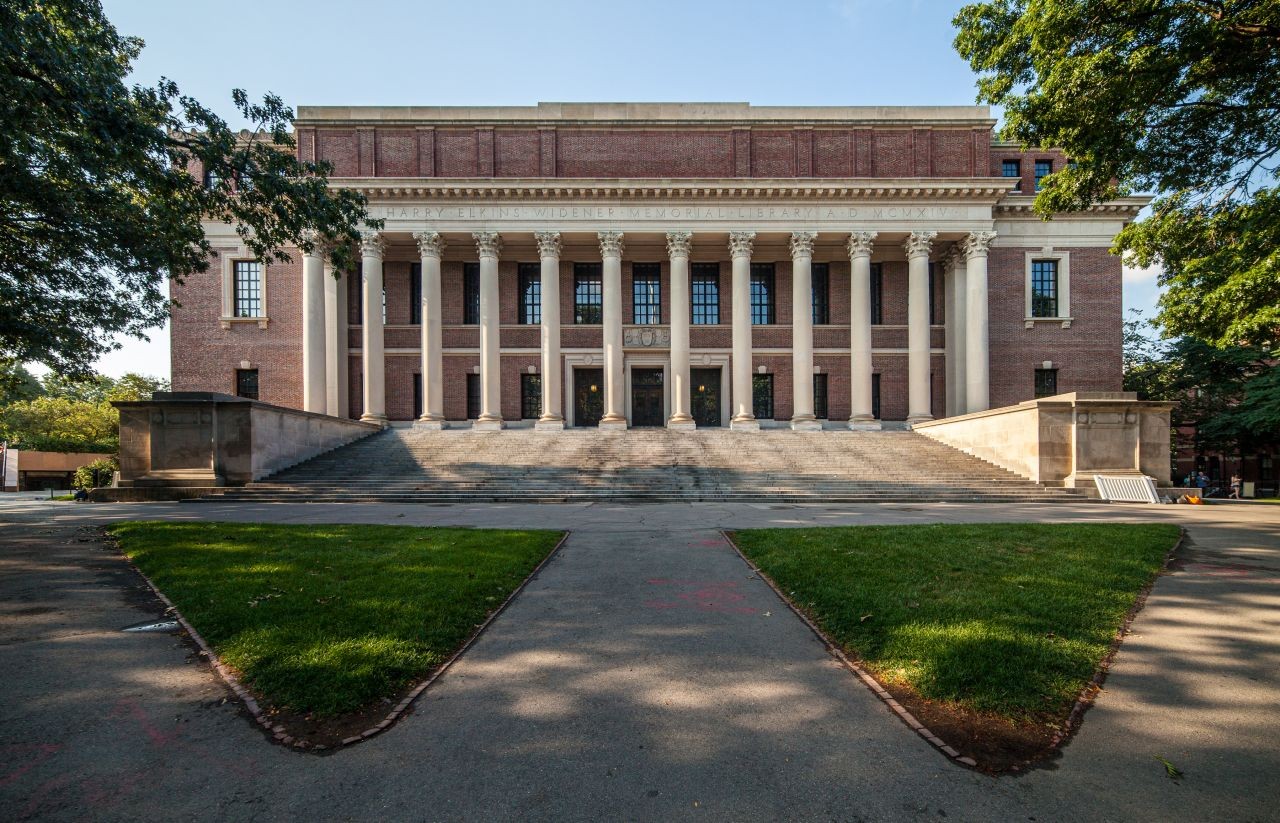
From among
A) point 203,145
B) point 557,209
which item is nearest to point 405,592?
point 203,145

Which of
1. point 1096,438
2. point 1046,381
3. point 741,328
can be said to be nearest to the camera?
point 1096,438

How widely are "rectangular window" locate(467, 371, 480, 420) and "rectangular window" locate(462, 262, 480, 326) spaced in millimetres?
2931

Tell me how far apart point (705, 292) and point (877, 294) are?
A: 9.48 m

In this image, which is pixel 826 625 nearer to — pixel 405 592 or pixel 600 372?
pixel 405 592

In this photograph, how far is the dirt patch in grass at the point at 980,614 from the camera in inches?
137

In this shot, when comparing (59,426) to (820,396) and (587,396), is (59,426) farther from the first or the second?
(820,396)

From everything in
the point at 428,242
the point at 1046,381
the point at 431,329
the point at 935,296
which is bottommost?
the point at 1046,381

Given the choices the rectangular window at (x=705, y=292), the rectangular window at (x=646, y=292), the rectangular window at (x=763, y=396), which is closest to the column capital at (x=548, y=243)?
the rectangular window at (x=646, y=292)

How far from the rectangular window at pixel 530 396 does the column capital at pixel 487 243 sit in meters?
6.64

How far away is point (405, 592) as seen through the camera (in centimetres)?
572

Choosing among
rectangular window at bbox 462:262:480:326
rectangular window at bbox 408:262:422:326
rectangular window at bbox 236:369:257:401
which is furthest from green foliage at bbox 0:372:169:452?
rectangular window at bbox 462:262:480:326

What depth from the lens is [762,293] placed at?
31500 mm

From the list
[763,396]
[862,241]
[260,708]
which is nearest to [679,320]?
[763,396]

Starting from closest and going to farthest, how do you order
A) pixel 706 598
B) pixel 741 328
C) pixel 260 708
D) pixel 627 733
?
pixel 627 733, pixel 260 708, pixel 706 598, pixel 741 328
